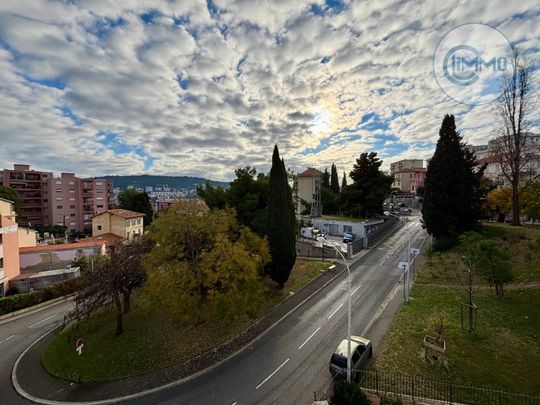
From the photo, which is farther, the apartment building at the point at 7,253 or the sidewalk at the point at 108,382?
the apartment building at the point at 7,253

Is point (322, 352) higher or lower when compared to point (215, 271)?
lower

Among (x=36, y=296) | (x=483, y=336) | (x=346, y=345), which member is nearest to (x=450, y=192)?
(x=483, y=336)

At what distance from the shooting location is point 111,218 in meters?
47.7

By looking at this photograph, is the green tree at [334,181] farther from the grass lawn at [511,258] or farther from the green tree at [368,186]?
the grass lawn at [511,258]

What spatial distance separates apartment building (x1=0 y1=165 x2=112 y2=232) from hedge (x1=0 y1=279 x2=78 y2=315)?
5674 cm

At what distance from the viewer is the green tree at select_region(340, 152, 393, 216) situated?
46.1 meters

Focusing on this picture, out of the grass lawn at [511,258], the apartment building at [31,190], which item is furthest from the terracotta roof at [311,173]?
the apartment building at [31,190]

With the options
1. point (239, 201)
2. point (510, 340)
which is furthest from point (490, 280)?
point (239, 201)

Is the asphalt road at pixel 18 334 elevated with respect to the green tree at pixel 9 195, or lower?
lower

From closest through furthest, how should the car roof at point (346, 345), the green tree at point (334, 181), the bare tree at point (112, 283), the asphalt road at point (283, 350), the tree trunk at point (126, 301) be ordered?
the asphalt road at point (283, 350) < the car roof at point (346, 345) < the bare tree at point (112, 283) < the tree trunk at point (126, 301) < the green tree at point (334, 181)

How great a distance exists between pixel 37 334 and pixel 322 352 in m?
21.5

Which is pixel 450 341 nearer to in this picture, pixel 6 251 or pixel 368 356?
pixel 368 356

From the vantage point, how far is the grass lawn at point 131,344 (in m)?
14.6

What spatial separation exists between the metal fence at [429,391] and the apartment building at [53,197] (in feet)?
281
